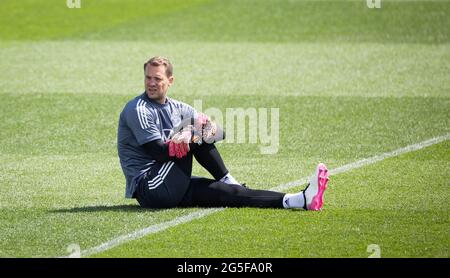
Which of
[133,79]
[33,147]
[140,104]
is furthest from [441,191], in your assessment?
[133,79]

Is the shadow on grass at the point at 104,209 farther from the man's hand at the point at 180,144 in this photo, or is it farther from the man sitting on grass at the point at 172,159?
the man's hand at the point at 180,144

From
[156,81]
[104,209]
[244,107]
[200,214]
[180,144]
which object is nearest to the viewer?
[180,144]

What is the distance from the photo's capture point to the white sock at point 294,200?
9.84 meters

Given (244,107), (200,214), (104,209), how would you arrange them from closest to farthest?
1. (200,214)
2. (104,209)
3. (244,107)

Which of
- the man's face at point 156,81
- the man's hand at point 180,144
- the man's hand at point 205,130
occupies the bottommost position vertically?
the man's hand at point 180,144

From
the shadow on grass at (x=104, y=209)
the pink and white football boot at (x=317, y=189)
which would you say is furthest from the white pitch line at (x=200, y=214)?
the pink and white football boot at (x=317, y=189)

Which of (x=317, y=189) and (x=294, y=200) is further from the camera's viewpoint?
(x=294, y=200)

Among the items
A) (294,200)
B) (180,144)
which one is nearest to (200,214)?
(180,144)

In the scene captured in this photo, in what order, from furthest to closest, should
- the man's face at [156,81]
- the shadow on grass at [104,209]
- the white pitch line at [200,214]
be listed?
the shadow on grass at [104,209] → the man's face at [156,81] → the white pitch line at [200,214]

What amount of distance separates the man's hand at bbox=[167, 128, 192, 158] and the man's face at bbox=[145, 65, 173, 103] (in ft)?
1.64

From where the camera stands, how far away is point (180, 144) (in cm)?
959

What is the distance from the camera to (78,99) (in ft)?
53.6

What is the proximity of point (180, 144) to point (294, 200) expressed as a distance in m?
1.18

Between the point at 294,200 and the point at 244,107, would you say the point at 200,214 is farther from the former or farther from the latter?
the point at 244,107
